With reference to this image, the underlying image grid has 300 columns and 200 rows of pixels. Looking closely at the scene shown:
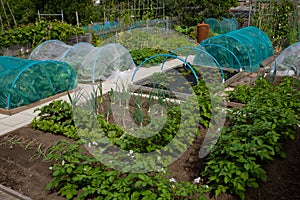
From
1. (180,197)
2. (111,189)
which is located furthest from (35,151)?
(180,197)

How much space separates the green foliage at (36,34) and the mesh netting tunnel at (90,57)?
157cm

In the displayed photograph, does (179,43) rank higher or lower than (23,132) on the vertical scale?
higher

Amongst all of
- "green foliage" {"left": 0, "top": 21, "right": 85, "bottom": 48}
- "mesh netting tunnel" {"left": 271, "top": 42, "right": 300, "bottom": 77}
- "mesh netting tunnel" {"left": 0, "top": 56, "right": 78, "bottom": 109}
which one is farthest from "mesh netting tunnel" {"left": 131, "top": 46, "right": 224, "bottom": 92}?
"green foliage" {"left": 0, "top": 21, "right": 85, "bottom": 48}

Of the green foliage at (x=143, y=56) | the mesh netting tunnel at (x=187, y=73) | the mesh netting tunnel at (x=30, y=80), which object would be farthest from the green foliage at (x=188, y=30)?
the mesh netting tunnel at (x=30, y=80)

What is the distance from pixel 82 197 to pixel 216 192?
142 centimetres

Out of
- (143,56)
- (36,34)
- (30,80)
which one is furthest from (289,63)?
(36,34)

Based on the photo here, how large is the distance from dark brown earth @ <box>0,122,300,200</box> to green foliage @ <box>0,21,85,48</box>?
19.1 ft

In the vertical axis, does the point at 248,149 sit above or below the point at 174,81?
above

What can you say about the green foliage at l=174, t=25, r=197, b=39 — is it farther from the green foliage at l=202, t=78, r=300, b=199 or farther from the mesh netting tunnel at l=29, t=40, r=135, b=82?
the green foliage at l=202, t=78, r=300, b=199

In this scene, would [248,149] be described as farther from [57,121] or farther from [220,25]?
[220,25]

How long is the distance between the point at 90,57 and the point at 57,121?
10.4 feet

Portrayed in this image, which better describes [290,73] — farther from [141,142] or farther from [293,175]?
[141,142]

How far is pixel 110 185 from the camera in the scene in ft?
11.0

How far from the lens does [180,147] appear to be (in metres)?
4.26
